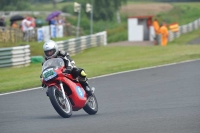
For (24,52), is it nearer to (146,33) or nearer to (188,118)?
(188,118)

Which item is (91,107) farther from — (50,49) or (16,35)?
(16,35)

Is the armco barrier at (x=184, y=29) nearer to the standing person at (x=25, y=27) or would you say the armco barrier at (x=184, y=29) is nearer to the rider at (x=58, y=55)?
the standing person at (x=25, y=27)

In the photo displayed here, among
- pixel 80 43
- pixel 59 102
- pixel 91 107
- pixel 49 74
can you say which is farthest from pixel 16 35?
pixel 59 102

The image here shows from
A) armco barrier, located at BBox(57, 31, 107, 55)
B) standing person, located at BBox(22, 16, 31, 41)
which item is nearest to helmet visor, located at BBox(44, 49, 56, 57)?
armco barrier, located at BBox(57, 31, 107, 55)

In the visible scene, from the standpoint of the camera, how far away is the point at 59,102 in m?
10.2

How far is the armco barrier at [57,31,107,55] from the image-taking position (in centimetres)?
2858

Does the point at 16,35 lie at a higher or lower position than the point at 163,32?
higher

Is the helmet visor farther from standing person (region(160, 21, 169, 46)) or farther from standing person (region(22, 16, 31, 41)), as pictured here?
standing person (region(160, 21, 169, 46))

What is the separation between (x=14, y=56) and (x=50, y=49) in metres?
13.8

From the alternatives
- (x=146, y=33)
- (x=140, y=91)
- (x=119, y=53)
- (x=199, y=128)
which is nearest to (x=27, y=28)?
(x=119, y=53)

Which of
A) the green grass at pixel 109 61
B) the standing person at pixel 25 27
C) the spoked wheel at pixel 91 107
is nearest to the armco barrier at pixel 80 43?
the green grass at pixel 109 61

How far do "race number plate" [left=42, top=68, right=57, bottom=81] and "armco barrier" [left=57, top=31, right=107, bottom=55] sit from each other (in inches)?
→ 681

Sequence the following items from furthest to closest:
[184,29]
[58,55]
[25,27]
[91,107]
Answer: [184,29] → [25,27] → [91,107] → [58,55]

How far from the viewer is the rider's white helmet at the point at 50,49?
10688 millimetres
